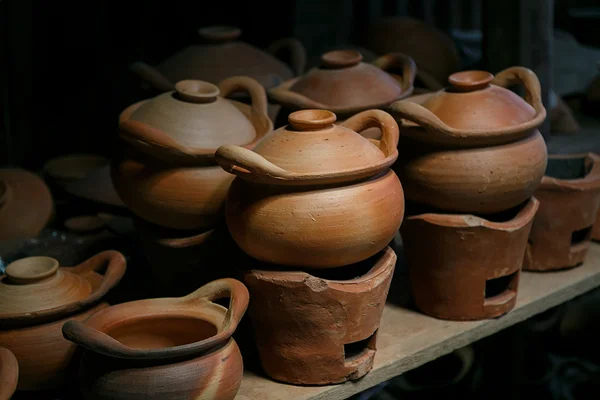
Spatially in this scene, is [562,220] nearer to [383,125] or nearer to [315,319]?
[383,125]

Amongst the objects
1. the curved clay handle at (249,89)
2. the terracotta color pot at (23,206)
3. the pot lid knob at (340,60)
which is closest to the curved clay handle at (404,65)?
the pot lid knob at (340,60)

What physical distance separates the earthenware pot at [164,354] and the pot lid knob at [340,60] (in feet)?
3.03

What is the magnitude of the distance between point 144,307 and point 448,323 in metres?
0.95

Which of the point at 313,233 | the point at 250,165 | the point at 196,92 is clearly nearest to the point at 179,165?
the point at 196,92

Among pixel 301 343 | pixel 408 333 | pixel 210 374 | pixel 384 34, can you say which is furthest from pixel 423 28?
pixel 210 374

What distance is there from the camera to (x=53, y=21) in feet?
14.1

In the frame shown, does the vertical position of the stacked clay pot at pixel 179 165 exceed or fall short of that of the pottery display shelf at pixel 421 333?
it exceeds it

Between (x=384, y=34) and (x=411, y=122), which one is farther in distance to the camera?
(x=384, y=34)

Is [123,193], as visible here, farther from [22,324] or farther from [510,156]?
[510,156]

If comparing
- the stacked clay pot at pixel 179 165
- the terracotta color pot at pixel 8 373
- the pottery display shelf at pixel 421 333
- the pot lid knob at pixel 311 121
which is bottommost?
the pottery display shelf at pixel 421 333

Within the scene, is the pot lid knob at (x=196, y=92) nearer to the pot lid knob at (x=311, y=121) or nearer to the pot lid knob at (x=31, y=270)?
the pot lid knob at (x=311, y=121)

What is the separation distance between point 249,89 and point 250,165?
673 mm

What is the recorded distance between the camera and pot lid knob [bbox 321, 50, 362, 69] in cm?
294

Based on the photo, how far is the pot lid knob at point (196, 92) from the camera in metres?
2.60
